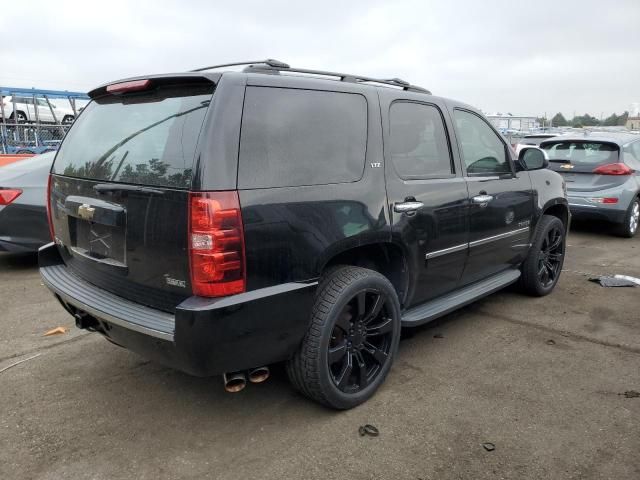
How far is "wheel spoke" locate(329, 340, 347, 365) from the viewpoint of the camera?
284 cm

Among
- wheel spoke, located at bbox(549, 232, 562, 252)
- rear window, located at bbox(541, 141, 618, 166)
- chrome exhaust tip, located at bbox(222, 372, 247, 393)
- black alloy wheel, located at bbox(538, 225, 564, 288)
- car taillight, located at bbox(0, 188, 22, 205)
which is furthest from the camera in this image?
rear window, located at bbox(541, 141, 618, 166)

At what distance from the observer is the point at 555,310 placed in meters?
4.71

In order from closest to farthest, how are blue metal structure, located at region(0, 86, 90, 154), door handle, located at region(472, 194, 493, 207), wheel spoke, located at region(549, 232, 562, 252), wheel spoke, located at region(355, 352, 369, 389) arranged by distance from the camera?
1. wheel spoke, located at region(355, 352, 369, 389)
2. door handle, located at region(472, 194, 493, 207)
3. wheel spoke, located at region(549, 232, 562, 252)
4. blue metal structure, located at region(0, 86, 90, 154)

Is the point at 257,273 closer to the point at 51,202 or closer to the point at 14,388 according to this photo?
the point at 51,202

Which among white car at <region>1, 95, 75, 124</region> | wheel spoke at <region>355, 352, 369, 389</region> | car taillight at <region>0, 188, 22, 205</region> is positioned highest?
white car at <region>1, 95, 75, 124</region>

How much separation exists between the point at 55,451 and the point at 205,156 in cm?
170

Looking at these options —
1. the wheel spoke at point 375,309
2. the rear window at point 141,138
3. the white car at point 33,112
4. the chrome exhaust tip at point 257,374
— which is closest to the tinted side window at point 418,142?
the wheel spoke at point 375,309

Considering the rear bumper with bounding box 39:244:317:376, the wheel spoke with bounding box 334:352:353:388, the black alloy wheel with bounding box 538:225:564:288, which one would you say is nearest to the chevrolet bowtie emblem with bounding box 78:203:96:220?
the rear bumper with bounding box 39:244:317:376

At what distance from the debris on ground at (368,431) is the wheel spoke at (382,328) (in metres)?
0.52

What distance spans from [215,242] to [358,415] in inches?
53.8

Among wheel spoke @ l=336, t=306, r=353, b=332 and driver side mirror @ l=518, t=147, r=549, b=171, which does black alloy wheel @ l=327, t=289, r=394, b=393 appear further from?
driver side mirror @ l=518, t=147, r=549, b=171

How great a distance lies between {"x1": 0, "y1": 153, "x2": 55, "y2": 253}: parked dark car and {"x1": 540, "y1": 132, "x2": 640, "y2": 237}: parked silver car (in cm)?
737

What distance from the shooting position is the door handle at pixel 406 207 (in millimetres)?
3139

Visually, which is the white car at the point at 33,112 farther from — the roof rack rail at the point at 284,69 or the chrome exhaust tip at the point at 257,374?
the chrome exhaust tip at the point at 257,374
